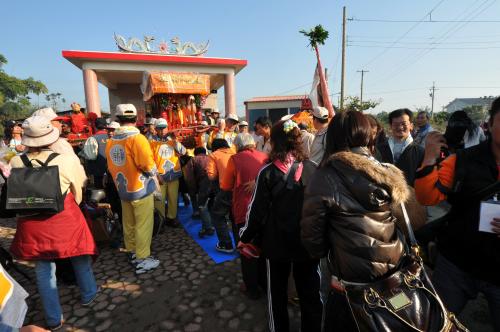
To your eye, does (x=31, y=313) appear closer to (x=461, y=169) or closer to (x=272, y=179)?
(x=272, y=179)

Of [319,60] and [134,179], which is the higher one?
[319,60]

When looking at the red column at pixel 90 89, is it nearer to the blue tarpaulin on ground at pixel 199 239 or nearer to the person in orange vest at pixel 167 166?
the blue tarpaulin on ground at pixel 199 239

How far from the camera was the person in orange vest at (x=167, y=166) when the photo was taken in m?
4.55

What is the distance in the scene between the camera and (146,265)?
3.48 metres

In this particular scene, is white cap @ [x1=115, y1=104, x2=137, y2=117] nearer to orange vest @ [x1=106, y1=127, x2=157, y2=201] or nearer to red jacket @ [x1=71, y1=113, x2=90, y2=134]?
orange vest @ [x1=106, y1=127, x2=157, y2=201]

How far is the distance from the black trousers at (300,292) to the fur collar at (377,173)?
922mm

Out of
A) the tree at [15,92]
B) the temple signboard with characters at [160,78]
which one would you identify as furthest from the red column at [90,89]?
the tree at [15,92]

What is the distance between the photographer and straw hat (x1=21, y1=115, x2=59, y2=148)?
2.36 m

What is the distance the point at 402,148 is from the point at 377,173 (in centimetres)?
247

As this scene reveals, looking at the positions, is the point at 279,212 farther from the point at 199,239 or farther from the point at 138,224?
the point at 199,239

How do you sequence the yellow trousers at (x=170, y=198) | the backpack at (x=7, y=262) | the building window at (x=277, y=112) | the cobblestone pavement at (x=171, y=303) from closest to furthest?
the cobblestone pavement at (x=171, y=303)
the backpack at (x=7, y=262)
the yellow trousers at (x=170, y=198)
the building window at (x=277, y=112)

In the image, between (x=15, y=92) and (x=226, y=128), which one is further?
(x=15, y=92)

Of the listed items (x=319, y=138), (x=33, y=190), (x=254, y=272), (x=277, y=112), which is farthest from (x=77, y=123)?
(x=277, y=112)

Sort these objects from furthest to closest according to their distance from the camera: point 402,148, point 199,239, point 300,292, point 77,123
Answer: point 77,123 → point 199,239 → point 402,148 → point 300,292
